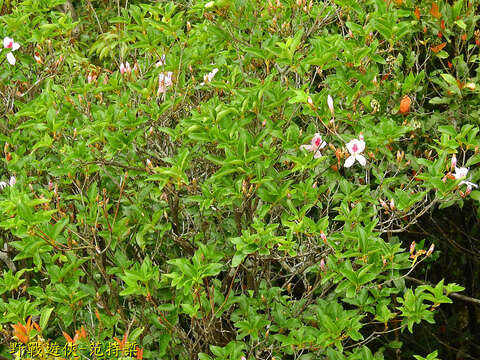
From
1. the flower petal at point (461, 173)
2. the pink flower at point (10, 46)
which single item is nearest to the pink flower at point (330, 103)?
the flower petal at point (461, 173)

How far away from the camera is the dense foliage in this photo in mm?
2281

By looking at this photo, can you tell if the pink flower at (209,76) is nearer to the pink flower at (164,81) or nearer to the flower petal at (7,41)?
the pink flower at (164,81)

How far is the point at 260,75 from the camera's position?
9.84ft

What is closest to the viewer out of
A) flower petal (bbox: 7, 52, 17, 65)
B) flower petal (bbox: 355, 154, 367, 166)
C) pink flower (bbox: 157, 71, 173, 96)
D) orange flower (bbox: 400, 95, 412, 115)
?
flower petal (bbox: 355, 154, 367, 166)

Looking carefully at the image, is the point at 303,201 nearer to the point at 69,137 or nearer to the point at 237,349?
the point at 237,349

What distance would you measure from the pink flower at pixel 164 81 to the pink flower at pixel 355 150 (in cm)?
82

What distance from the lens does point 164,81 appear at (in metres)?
2.69

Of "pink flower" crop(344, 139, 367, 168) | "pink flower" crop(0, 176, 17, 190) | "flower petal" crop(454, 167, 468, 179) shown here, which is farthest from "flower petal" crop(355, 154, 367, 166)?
"pink flower" crop(0, 176, 17, 190)

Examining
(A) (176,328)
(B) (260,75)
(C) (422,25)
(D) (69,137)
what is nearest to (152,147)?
(D) (69,137)

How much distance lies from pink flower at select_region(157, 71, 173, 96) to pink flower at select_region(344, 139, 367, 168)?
82cm

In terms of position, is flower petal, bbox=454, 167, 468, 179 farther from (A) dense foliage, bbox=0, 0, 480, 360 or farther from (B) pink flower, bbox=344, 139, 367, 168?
(B) pink flower, bbox=344, 139, 367, 168

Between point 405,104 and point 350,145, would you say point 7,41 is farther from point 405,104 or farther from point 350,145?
point 405,104

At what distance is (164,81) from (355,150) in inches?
33.6

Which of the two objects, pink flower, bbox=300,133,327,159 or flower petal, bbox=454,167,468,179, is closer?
flower petal, bbox=454,167,468,179
